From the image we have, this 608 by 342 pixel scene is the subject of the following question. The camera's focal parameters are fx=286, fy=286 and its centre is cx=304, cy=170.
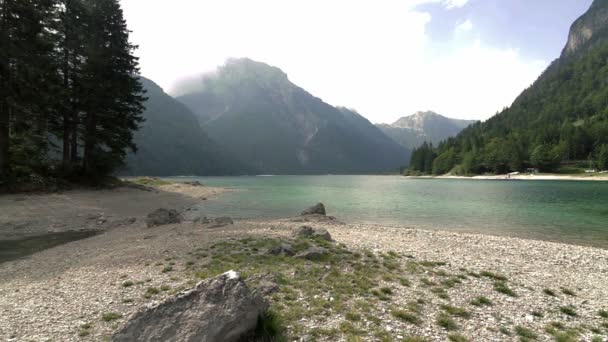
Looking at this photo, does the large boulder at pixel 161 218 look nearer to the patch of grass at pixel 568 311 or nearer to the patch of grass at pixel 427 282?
the patch of grass at pixel 427 282

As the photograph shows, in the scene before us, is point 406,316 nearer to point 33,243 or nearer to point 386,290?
point 386,290

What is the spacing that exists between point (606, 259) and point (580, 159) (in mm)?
172237

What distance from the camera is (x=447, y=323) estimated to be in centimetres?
761

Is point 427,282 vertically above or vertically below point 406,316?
below

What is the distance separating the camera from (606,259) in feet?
51.8

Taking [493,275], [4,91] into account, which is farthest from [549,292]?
[4,91]

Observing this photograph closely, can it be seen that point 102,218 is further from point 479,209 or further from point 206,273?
point 479,209

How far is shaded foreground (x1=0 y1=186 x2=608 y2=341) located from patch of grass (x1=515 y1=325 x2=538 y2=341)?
6cm

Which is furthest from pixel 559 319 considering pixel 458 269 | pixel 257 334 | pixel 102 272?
pixel 102 272

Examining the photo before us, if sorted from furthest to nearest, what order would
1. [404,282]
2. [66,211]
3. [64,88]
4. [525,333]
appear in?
[64,88]
[66,211]
[404,282]
[525,333]

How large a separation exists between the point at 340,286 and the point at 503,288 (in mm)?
5925

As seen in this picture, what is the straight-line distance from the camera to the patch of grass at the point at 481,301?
9029mm

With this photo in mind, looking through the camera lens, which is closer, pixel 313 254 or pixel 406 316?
pixel 406 316

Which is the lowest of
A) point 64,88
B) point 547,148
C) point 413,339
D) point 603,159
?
point 413,339
